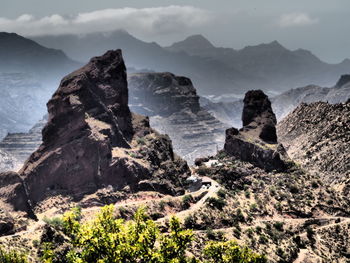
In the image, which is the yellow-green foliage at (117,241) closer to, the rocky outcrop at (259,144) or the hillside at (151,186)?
the hillside at (151,186)

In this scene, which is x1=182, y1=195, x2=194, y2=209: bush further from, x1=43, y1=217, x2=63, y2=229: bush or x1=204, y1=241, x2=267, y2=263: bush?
x1=204, y1=241, x2=267, y2=263: bush

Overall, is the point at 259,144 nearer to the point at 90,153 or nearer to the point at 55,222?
the point at 90,153

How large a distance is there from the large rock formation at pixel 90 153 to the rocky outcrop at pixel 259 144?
872 inches

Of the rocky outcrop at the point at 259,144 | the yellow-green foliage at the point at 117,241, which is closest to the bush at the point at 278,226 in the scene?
the rocky outcrop at the point at 259,144

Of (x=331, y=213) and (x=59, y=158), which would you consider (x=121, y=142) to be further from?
(x=331, y=213)

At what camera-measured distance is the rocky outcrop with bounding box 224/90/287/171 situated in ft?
575

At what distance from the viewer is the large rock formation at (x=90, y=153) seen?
484ft

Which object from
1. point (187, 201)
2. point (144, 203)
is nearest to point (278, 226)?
point (187, 201)

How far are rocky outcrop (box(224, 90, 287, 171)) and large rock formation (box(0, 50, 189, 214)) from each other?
22.2 metres

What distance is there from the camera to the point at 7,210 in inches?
4963

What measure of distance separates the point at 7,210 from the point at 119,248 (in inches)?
2936

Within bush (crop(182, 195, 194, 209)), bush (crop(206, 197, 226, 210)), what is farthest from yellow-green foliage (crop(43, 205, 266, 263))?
bush (crop(206, 197, 226, 210))

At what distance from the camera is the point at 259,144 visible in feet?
593

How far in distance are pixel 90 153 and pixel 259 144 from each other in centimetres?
5518
